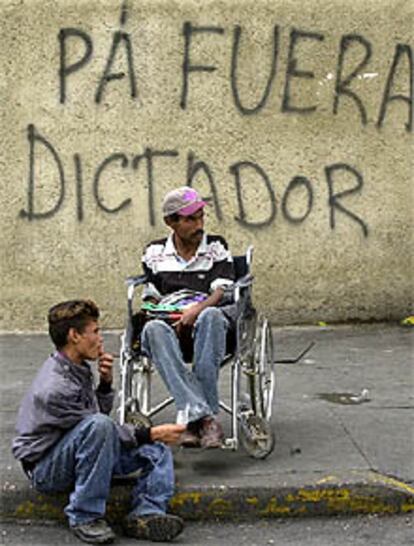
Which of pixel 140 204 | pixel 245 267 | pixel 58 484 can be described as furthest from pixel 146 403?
pixel 140 204

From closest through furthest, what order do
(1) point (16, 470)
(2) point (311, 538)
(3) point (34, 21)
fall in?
(2) point (311, 538) < (1) point (16, 470) < (3) point (34, 21)

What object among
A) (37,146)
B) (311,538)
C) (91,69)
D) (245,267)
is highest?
(91,69)

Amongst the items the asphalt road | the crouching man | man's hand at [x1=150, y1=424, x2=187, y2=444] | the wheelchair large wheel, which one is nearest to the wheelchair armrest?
the wheelchair large wheel

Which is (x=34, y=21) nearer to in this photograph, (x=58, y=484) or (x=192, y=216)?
(x=192, y=216)

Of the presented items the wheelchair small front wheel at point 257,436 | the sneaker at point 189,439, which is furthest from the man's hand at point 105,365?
the wheelchair small front wheel at point 257,436

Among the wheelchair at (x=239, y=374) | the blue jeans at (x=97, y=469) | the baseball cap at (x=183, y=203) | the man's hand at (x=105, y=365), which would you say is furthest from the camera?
the baseball cap at (x=183, y=203)

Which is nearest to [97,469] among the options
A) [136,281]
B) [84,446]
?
[84,446]

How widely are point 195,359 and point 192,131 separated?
3.45m

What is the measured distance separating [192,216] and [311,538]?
1658mm

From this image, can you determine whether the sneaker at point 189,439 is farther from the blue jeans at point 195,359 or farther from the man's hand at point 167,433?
the man's hand at point 167,433

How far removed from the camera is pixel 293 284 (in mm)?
8703

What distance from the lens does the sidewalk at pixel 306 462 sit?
5059 millimetres

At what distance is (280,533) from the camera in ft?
16.1

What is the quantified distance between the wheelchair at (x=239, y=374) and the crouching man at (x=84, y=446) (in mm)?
433
